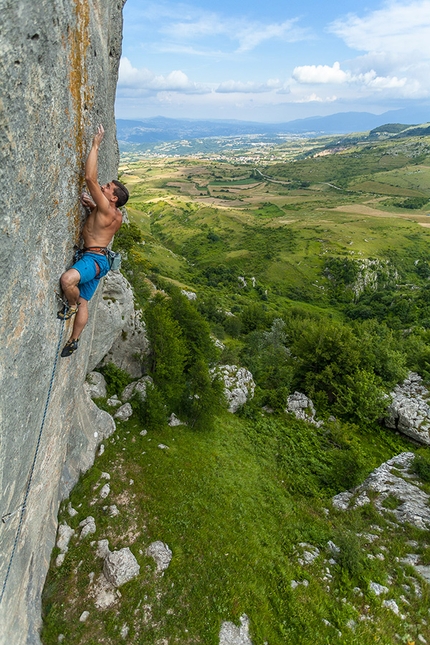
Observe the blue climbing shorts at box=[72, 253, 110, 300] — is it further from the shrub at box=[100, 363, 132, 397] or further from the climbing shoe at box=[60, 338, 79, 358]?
the shrub at box=[100, 363, 132, 397]

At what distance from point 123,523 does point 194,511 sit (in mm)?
3519

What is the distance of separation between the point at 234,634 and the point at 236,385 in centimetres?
1900

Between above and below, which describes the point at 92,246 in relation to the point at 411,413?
above

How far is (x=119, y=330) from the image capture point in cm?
2095

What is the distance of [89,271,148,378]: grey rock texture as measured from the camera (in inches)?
758

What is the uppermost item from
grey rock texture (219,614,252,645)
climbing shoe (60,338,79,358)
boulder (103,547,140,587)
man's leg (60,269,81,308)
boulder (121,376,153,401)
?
man's leg (60,269,81,308)

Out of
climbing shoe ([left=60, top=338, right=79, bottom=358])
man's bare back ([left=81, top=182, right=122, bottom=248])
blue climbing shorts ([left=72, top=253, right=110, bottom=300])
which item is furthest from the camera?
climbing shoe ([left=60, top=338, right=79, bottom=358])

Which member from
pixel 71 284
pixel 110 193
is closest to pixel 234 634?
pixel 71 284

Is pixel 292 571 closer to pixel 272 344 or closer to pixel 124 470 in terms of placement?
pixel 124 470

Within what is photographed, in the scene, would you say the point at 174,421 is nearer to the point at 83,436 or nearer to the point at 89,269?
the point at 83,436

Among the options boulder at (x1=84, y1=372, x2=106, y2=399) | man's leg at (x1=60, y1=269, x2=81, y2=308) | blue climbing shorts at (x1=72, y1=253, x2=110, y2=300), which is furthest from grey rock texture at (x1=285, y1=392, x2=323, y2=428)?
man's leg at (x1=60, y1=269, x2=81, y2=308)

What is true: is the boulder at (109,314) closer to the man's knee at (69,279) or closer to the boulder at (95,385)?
the boulder at (95,385)

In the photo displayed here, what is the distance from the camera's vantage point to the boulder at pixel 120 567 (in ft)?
38.7

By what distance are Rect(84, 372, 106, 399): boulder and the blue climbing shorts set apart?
13.8 m
